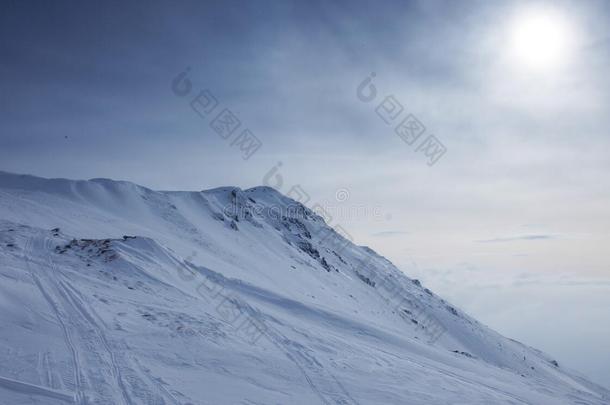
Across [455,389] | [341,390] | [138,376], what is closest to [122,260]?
[138,376]

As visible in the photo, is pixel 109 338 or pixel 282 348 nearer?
pixel 109 338

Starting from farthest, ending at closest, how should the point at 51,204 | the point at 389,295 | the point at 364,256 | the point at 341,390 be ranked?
the point at 364,256 → the point at 389,295 → the point at 51,204 → the point at 341,390

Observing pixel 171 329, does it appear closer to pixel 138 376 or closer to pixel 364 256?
pixel 138 376

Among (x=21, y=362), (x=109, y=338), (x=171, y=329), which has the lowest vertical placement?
(x=21, y=362)

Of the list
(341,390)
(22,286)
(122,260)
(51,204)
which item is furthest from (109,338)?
(51,204)

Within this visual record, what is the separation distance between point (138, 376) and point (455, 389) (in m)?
10.0

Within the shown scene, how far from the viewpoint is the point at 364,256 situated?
68000mm

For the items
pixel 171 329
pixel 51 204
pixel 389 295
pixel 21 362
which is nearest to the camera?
pixel 21 362

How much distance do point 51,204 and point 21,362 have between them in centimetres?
2879

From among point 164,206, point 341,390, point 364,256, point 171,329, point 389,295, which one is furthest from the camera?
point 364,256

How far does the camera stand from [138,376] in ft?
31.9

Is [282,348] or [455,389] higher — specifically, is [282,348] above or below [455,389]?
below

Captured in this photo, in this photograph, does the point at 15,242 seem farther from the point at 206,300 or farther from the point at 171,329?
the point at 171,329

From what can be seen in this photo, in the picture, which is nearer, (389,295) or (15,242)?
(15,242)
